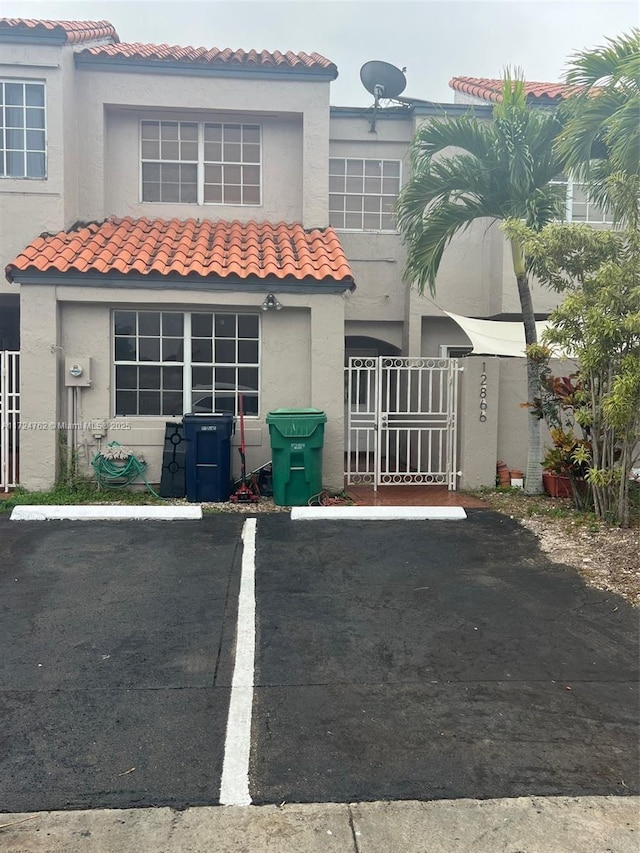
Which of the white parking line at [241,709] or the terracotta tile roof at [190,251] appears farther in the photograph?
the terracotta tile roof at [190,251]

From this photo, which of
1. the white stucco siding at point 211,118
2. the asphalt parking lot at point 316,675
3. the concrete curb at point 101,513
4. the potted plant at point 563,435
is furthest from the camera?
the white stucco siding at point 211,118

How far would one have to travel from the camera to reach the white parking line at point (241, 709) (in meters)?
3.26

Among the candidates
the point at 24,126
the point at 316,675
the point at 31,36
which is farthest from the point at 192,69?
the point at 316,675

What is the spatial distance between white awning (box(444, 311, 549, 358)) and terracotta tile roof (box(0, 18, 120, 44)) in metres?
7.69

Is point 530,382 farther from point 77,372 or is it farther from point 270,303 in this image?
point 77,372

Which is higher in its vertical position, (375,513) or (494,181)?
(494,181)

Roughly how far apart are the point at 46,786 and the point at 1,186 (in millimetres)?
10187

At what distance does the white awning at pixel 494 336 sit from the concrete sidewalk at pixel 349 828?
8.82 metres

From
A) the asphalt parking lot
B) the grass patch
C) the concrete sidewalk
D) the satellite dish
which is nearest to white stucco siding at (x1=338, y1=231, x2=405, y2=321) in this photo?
the satellite dish

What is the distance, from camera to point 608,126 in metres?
7.95

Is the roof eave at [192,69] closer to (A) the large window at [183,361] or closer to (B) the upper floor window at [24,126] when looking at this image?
(B) the upper floor window at [24,126]

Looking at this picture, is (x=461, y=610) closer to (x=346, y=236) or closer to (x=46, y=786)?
(x=46, y=786)

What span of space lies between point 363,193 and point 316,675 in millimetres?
11034

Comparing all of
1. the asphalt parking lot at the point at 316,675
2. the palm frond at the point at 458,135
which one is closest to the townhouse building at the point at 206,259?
the palm frond at the point at 458,135
